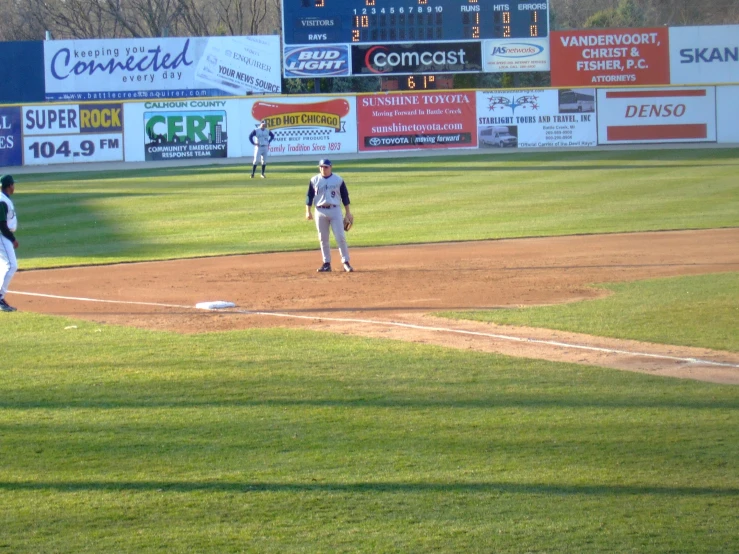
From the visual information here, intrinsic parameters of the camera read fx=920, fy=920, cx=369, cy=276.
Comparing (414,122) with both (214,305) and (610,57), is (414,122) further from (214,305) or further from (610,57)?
(214,305)

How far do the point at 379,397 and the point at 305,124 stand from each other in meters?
32.6

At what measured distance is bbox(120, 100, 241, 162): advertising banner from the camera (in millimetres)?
37969

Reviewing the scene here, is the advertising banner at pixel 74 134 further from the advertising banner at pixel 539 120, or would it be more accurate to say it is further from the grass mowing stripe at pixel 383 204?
the advertising banner at pixel 539 120

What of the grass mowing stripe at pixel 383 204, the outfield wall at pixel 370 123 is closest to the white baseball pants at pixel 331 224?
the grass mowing stripe at pixel 383 204

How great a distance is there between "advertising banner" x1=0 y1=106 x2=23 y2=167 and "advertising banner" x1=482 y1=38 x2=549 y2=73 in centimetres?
2008

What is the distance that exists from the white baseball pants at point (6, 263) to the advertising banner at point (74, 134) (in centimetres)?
2698

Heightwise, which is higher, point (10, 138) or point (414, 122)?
point (414, 122)

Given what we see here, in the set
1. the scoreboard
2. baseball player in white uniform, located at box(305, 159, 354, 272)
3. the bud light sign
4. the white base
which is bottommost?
the white base

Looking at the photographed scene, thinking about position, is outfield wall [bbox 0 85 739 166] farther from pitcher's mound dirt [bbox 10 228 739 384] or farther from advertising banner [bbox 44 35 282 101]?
pitcher's mound dirt [bbox 10 228 739 384]

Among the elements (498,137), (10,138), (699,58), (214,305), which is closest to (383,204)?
(214,305)

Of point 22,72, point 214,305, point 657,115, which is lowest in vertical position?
point 214,305

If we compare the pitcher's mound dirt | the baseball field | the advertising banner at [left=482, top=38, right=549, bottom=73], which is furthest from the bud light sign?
the pitcher's mound dirt

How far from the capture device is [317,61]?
4072 centimetres

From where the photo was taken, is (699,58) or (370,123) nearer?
(370,123)
